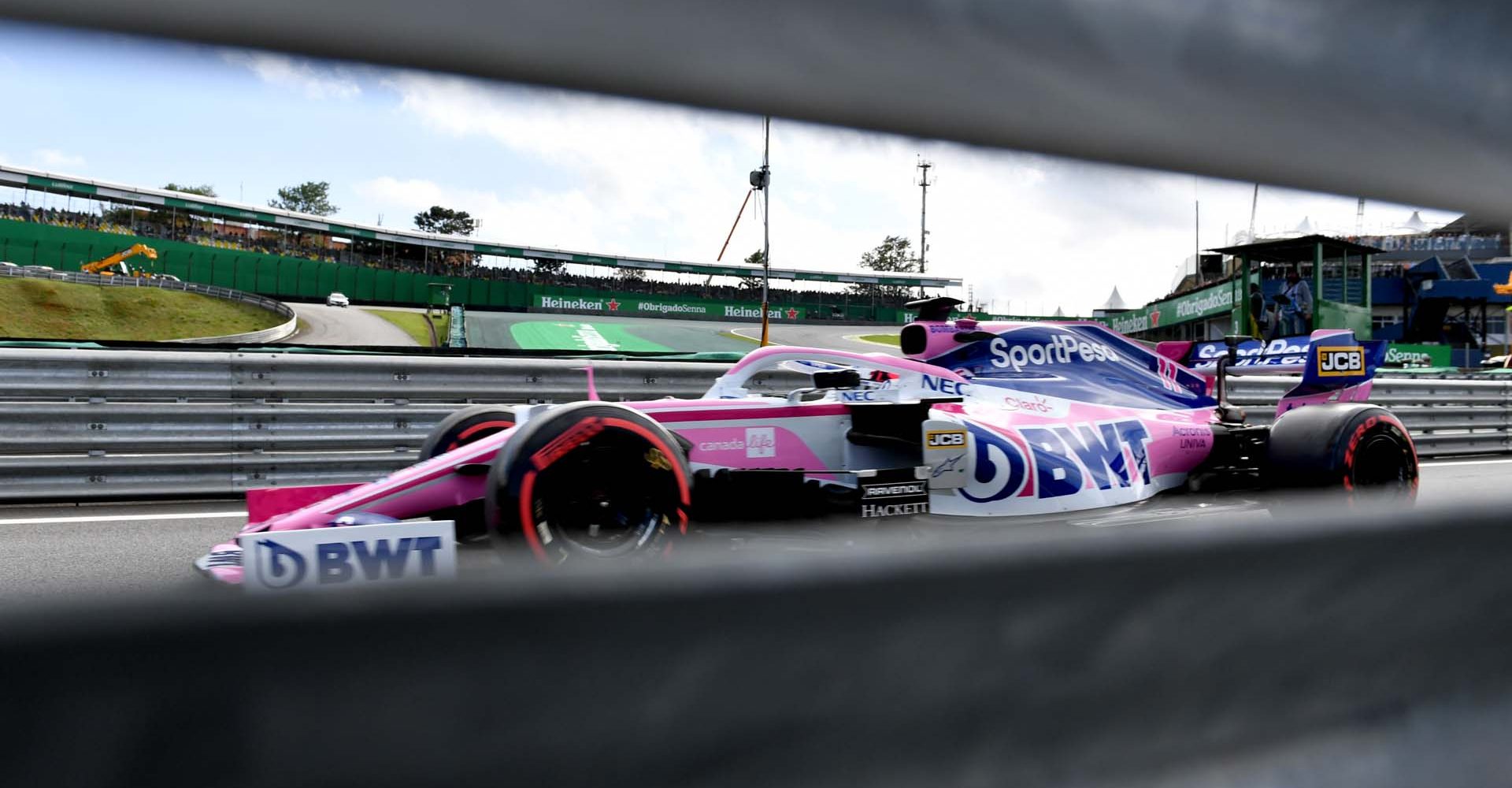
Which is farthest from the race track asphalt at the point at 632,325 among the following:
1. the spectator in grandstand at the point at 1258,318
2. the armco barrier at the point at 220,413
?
the spectator in grandstand at the point at 1258,318

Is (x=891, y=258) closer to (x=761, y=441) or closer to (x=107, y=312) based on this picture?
(x=761, y=441)

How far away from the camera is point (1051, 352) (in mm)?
4352

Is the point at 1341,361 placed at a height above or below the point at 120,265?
below

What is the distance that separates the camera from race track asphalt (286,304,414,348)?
653 centimetres

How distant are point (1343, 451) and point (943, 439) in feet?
5.78

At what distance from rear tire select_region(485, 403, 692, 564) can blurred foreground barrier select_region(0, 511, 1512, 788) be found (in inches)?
83.9

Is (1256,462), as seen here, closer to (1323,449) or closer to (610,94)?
(1323,449)

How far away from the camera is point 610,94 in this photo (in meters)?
0.58

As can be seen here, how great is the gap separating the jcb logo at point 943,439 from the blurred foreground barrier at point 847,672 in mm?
2907

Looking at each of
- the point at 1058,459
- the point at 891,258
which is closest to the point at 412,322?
the point at 1058,459

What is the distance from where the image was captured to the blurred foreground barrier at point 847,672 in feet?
1.09

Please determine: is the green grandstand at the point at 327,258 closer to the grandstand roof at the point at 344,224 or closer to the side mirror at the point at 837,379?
the grandstand roof at the point at 344,224

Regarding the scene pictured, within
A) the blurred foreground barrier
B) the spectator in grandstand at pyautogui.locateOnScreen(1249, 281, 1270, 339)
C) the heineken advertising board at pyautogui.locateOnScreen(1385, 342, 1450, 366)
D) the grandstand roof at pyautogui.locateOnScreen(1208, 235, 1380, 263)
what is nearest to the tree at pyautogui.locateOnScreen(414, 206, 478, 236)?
the blurred foreground barrier

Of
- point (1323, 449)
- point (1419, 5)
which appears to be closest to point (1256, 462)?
point (1323, 449)
